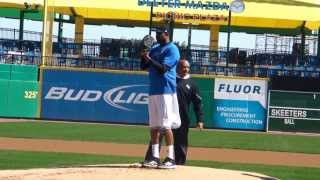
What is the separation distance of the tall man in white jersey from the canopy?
24.3m

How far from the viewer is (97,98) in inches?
1220

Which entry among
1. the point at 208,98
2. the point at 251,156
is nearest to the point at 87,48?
the point at 208,98

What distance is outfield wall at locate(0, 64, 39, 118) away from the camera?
102ft

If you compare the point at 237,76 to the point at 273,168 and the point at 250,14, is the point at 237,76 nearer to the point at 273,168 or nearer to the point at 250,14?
the point at 250,14

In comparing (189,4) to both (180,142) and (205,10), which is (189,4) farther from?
(180,142)

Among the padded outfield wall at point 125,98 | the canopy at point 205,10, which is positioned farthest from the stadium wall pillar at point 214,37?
the padded outfield wall at point 125,98

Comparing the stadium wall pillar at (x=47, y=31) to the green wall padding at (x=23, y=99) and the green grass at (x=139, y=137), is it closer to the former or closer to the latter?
the green wall padding at (x=23, y=99)

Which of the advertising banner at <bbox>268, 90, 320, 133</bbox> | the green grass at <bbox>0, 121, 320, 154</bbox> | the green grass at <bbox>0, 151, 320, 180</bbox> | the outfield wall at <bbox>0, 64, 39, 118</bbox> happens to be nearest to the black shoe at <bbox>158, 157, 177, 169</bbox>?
the green grass at <bbox>0, 151, 320, 180</bbox>

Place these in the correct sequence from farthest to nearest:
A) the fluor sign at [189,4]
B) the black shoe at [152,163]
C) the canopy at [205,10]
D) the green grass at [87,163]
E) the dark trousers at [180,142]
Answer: the fluor sign at [189,4]
the canopy at [205,10]
the green grass at [87,163]
the dark trousers at [180,142]
the black shoe at [152,163]

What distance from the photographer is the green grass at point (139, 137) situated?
71.2ft

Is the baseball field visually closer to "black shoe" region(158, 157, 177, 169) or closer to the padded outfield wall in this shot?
the padded outfield wall

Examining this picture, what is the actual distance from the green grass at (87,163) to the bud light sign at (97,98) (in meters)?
14.3

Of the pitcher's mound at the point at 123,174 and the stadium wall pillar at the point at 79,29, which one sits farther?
the stadium wall pillar at the point at 79,29

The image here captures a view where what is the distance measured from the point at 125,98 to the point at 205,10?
692 cm
